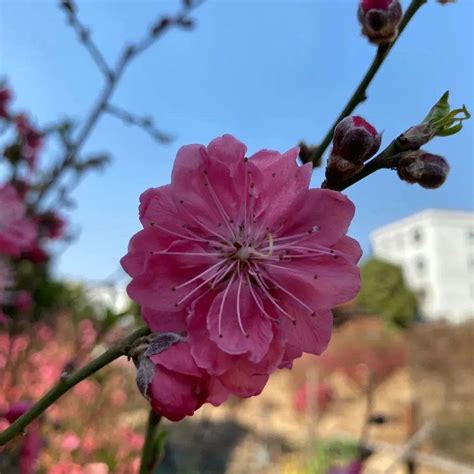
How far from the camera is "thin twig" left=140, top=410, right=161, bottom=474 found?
0.65 metres

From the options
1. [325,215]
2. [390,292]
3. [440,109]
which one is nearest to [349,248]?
[325,215]

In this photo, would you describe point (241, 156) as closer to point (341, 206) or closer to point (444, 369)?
point (341, 206)

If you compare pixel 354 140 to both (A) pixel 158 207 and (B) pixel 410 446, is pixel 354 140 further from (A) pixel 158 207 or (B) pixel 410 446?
(B) pixel 410 446

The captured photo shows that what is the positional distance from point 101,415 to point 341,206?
4330mm

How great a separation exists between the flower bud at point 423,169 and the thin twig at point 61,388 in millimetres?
325

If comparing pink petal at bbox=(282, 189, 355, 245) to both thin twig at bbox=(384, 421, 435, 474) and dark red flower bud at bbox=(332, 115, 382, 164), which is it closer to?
dark red flower bud at bbox=(332, 115, 382, 164)

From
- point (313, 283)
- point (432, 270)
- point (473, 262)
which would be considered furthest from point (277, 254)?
point (473, 262)

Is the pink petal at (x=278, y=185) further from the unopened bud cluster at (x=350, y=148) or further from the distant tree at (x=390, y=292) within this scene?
the distant tree at (x=390, y=292)

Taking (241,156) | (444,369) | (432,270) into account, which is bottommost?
(241,156)

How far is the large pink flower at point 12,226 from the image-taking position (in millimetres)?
1306

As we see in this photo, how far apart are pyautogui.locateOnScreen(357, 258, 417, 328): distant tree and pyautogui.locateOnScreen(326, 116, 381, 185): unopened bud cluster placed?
17.0 meters

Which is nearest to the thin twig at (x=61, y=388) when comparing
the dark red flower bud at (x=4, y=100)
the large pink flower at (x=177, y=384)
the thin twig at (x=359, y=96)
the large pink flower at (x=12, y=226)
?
the large pink flower at (x=177, y=384)

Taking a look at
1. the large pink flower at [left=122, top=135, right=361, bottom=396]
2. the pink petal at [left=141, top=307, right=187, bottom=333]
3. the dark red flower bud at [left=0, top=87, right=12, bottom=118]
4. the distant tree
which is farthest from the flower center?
the distant tree

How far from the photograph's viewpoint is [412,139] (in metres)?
0.60
